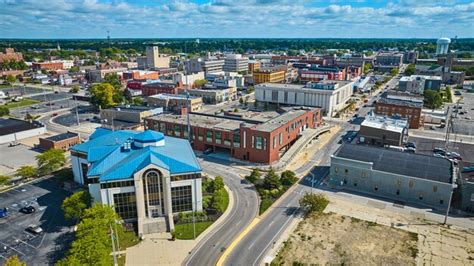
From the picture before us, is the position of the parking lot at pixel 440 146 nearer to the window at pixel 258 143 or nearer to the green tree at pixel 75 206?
the window at pixel 258 143

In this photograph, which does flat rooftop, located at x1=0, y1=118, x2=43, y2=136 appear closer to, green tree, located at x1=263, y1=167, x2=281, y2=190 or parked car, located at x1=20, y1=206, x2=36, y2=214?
parked car, located at x1=20, y1=206, x2=36, y2=214

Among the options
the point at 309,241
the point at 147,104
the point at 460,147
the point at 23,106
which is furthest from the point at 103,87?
the point at 460,147

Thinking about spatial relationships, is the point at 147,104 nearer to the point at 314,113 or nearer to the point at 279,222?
the point at 314,113

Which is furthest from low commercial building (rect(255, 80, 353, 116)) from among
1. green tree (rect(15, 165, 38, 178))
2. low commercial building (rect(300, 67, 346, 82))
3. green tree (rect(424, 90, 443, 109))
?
green tree (rect(15, 165, 38, 178))

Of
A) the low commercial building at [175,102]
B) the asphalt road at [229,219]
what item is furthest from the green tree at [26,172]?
the low commercial building at [175,102]

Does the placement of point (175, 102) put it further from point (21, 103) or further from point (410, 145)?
point (410, 145)

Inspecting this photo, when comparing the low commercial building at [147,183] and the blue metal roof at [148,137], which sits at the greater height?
the blue metal roof at [148,137]

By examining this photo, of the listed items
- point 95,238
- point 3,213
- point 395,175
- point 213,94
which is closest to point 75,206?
point 95,238
